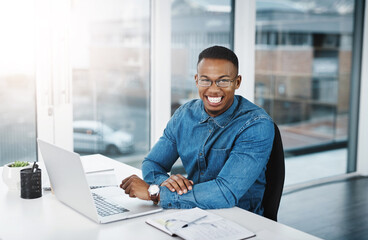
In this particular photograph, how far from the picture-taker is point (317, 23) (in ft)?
17.5

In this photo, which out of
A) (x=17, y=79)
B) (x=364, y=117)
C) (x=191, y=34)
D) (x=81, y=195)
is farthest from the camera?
(x=364, y=117)

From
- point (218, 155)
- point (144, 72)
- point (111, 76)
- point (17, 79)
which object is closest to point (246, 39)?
point (144, 72)

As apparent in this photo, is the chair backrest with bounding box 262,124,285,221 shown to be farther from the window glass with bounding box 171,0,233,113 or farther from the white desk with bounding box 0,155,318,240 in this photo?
the window glass with bounding box 171,0,233,113

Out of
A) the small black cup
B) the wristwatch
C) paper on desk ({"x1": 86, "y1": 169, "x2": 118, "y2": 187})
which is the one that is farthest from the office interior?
the wristwatch

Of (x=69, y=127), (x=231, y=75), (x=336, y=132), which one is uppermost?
(x=231, y=75)

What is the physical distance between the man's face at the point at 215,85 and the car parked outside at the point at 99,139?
1606 millimetres

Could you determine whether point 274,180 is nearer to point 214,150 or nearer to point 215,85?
point 214,150

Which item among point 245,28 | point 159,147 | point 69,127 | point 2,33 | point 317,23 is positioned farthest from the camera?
point 317,23

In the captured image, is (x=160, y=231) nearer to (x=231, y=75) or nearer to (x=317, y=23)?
(x=231, y=75)

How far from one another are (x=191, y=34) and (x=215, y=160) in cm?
212

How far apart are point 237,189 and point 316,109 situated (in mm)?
4391

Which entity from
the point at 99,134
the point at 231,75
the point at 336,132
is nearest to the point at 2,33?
the point at 99,134

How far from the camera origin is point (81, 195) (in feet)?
4.82

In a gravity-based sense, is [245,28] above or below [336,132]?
above
